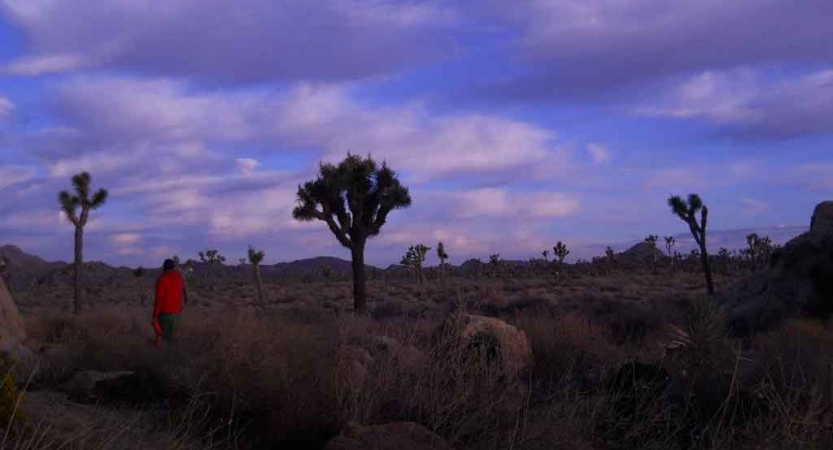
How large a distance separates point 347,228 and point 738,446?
23.3 meters

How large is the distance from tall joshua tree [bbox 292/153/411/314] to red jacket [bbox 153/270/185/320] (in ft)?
45.9

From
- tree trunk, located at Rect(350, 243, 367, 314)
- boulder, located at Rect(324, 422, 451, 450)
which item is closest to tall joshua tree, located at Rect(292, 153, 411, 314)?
tree trunk, located at Rect(350, 243, 367, 314)

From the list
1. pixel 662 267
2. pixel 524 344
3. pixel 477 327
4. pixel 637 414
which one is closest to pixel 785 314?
pixel 524 344

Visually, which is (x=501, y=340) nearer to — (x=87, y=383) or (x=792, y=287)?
(x=87, y=383)

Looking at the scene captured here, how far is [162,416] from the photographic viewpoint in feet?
26.9

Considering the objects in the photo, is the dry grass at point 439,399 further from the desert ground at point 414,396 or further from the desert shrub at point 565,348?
the desert shrub at point 565,348

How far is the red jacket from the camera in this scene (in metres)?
14.7

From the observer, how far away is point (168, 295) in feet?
48.2

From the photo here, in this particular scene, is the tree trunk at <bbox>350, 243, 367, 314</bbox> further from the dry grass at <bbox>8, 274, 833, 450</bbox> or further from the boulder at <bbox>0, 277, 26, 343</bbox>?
the dry grass at <bbox>8, 274, 833, 450</bbox>

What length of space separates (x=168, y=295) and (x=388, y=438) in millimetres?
9323

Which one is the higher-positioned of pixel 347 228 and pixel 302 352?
pixel 347 228

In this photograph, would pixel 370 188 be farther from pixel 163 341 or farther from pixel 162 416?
pixel 162 416

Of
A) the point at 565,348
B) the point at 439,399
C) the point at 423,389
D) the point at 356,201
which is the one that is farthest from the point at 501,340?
the point at 356,201

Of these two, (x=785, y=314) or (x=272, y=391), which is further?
(x=785, y=314)
